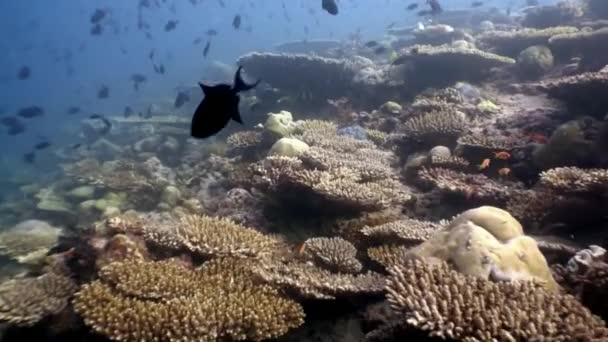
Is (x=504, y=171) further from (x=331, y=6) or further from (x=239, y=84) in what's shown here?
(x=239, y=84)

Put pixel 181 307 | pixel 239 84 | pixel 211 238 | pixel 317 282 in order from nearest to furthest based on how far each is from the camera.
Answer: pixel 239 84 → pixel 181 307 → pixel 317 282 → pixel 211 238

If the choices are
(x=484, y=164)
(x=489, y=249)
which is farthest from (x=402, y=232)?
(x=484, y=164)

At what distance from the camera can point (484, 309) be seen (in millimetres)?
2920

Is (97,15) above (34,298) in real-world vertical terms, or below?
above

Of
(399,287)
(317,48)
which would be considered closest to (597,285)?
(399,287)

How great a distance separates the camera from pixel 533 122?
8.44 metres

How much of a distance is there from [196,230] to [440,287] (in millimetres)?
2931

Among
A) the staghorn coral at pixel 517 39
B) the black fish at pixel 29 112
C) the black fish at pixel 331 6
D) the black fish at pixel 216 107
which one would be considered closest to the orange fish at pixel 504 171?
the black fish at pixel 331 6

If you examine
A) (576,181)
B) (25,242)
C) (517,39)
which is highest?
(517,39)

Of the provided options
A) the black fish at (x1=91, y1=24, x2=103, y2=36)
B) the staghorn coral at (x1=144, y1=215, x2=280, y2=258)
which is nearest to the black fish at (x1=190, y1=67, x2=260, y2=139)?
the staghorn coral at (x1=144, y1=215, x2=280, y2=258)

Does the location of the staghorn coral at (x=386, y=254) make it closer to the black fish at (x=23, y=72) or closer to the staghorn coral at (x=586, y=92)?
the staghorn coral at (x=586, y=92)

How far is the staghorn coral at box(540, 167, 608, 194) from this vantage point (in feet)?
16.3

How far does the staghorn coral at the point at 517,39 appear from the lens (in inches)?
521

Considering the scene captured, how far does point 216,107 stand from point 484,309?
2404 millimetres
